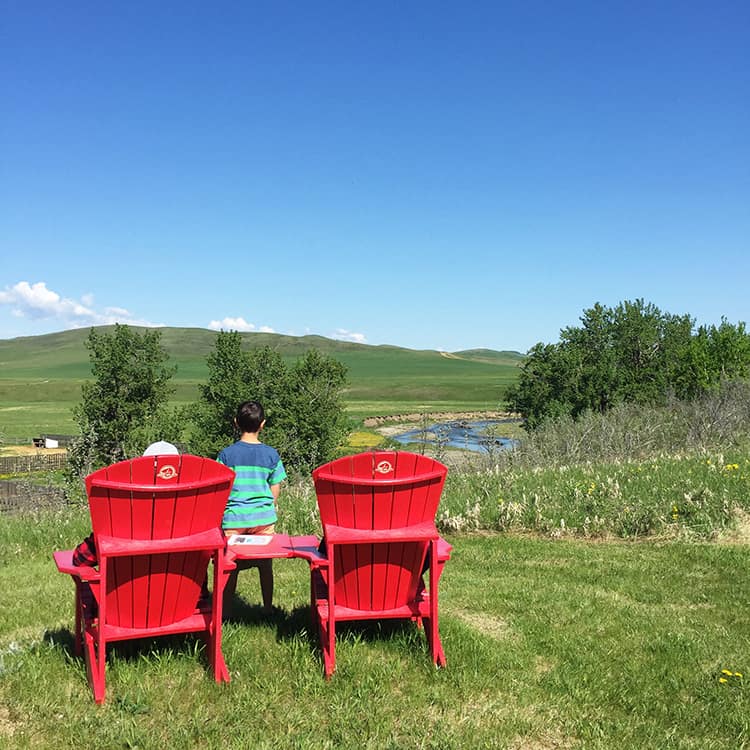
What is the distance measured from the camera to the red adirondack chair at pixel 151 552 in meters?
3.98

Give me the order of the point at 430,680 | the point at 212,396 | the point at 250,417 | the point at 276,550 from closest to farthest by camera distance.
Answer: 1. the point at 430,680
2. the point at 276,550
3. the point at 250,417
4. the point at 212,396

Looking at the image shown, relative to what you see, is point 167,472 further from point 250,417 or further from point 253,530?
point 253,530

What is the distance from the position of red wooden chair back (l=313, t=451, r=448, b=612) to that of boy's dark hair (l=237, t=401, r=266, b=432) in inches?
40.4

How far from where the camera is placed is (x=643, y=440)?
684 inches

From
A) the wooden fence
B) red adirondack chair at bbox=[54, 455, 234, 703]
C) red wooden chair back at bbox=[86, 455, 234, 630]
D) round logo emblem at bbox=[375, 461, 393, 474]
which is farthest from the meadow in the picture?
the wooden fence

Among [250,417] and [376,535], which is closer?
[376,535]

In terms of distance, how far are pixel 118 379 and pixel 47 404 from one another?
85.8 metres

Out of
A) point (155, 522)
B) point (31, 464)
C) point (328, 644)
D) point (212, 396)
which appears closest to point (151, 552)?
point (155, 522)

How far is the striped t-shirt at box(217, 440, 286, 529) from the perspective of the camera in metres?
5.34

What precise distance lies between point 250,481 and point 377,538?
1.46m

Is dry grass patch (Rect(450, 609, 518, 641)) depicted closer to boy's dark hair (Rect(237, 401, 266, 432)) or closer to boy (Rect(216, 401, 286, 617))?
boy (Rect(216, 401, 286, 617))

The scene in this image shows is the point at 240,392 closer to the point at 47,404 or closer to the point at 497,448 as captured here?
the point at 497,448

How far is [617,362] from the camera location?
5534 centimetres

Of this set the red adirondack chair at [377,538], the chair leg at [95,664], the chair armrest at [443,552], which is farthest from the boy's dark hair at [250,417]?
the chair leg at [95,664]
